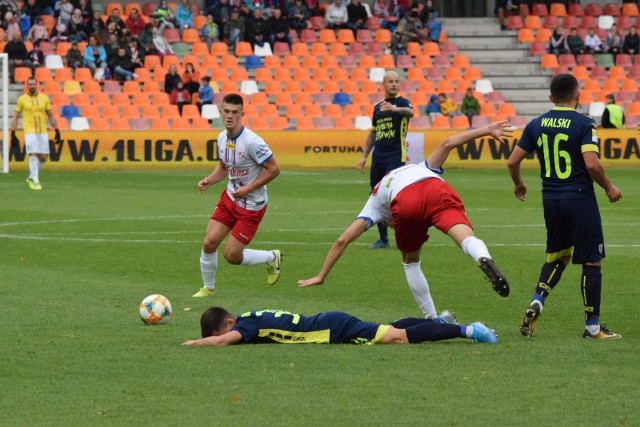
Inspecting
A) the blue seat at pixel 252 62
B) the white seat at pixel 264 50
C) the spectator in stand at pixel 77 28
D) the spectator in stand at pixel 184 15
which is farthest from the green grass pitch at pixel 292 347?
the spectator in stand at pixel 184 15

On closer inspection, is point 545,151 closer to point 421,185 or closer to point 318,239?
point 421,185

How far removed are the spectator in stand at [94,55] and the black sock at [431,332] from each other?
28.1 meters

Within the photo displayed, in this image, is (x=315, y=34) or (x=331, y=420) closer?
(x=331, y=420)

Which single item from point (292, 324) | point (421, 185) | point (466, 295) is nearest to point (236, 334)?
point (292, 324)

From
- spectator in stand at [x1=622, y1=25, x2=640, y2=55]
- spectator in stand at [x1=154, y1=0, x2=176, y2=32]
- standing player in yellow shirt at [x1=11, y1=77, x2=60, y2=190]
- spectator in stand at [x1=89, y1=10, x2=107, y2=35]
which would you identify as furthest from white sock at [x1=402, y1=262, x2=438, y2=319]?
spectator in stand at [x1=622, y1=25, x2=640, y2=55]

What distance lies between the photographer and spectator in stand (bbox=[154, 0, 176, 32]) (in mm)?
38031

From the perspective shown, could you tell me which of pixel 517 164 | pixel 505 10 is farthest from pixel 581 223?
pixel 505 10

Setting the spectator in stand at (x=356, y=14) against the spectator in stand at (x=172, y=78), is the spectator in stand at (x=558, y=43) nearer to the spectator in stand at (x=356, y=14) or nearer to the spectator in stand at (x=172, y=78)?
the spectator in stand at (x=356, y=14)

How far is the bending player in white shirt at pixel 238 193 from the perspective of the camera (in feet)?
40.5

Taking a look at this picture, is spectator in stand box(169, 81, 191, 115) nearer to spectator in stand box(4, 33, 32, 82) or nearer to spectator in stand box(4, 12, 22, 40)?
spectator in stand box(4, 33, 32, 82)

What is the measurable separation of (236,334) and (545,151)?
8.60 ft

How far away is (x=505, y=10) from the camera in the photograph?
143 ft

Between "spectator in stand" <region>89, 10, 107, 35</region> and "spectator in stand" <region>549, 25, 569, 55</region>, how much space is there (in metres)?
13.8

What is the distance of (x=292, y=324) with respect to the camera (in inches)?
363
